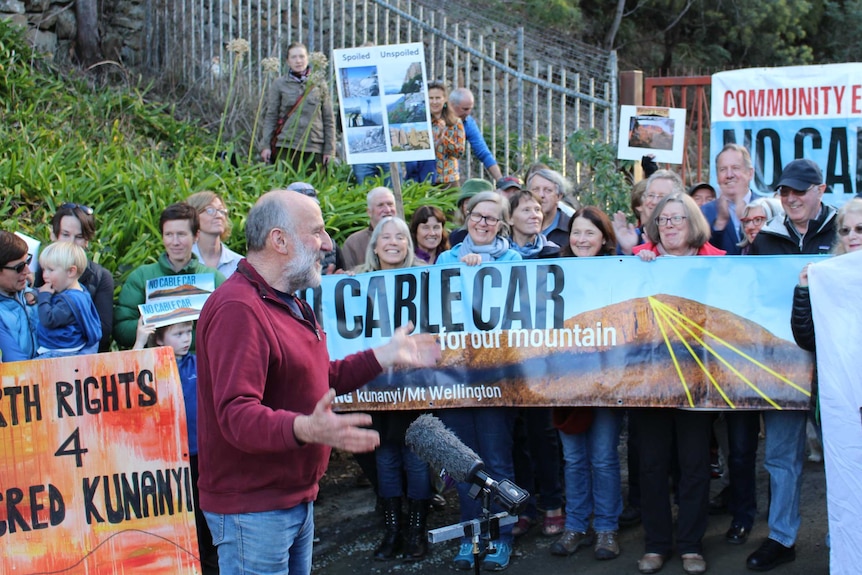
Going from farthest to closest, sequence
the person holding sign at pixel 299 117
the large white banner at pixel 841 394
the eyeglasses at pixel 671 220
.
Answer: the person holding sign at pixel 299 117 < the eyeglasses at pixel 671 220 < the large white banner at pixel 841 394

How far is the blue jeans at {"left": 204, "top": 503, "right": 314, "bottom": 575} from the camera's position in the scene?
3.53m

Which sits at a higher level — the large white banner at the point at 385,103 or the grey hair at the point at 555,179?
the large white banner at the point at 385,103

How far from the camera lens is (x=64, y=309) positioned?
5641 millimetres

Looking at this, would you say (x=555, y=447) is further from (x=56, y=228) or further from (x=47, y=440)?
(x=56, y=228)

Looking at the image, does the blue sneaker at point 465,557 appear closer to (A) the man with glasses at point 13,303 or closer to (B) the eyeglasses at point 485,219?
(B) the eyeglasses at point 485,219

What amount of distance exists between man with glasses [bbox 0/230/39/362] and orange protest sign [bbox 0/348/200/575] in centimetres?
47

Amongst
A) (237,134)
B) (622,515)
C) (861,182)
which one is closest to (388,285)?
(622,515)

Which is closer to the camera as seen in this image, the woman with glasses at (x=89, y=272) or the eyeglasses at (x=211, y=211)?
the woman with glasses at (x=89, y=272)

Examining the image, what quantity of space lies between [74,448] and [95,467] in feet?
0.46

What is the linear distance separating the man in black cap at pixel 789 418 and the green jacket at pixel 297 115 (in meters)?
5.68

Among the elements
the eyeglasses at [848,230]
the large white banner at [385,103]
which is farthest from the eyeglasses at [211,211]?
the eyeglasses at [848,230]

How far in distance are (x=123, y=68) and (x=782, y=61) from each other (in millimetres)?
12254

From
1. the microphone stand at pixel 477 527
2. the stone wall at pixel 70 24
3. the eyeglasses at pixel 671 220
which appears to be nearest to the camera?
the microphone stand at pixel 477 527

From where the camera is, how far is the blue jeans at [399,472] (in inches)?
241
